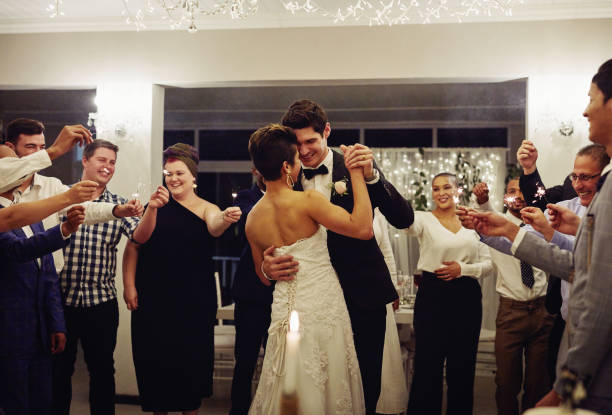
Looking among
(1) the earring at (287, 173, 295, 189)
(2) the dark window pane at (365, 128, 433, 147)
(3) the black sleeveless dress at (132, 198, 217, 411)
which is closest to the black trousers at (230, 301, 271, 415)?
(3) the black sleeveless dress at (132, 198, 217, 411)

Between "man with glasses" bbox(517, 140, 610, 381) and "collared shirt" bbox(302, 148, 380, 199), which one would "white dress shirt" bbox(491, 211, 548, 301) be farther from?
"collared shirt" bbox(302, 148, 380, 199)

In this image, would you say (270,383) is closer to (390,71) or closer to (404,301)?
(404,301)

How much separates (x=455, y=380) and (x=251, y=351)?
1.48 metres

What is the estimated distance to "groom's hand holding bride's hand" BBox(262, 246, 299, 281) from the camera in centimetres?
225

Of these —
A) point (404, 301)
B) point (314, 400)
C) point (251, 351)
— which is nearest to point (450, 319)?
point (404, 301)

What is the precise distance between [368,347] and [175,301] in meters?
1.26

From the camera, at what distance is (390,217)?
254cm

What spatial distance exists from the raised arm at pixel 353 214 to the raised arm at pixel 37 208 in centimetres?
94

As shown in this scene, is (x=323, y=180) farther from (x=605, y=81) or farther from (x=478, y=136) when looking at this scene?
(x=478, y=136)

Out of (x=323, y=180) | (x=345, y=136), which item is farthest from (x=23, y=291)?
(x=345, y=136)

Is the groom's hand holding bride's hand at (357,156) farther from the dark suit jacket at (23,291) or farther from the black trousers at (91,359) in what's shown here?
the black trousers at (91,359)

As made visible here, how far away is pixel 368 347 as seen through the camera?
8.00 feet

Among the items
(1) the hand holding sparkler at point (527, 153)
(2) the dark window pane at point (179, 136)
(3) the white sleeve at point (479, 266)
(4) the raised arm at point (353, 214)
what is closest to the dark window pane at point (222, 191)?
(2) the dark window pane at point (179, 136)

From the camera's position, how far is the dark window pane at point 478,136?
357 inches
